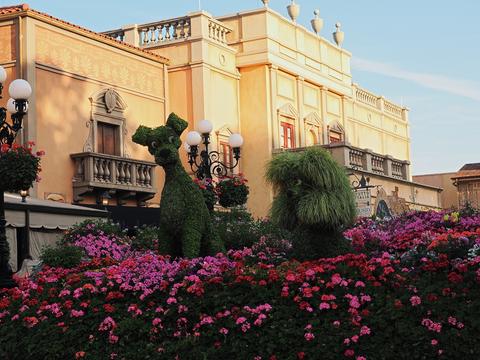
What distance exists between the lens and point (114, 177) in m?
24.8

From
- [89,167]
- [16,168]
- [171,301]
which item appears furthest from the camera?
[89,167]

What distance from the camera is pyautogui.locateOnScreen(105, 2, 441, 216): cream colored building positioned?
96.4 feet

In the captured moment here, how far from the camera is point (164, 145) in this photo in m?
11.4

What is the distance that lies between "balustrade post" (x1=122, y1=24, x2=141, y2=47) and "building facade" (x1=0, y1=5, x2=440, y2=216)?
36 mm

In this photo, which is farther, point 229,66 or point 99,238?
point 229,66

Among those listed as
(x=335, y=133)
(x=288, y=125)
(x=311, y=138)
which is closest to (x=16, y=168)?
(x=288, y=125)

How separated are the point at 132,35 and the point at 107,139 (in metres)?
5.79

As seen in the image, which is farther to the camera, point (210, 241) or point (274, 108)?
point (274, 108)

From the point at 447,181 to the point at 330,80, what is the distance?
52.9 feet

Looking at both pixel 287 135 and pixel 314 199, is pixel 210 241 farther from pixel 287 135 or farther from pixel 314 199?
pixel 287 135

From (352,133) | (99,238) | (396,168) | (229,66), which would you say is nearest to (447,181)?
(352,133)

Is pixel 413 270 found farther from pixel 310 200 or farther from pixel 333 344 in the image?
pixel 310 200

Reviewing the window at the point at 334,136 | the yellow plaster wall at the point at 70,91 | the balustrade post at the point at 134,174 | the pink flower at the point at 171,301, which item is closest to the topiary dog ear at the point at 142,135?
the pink flower at the point at 171,301

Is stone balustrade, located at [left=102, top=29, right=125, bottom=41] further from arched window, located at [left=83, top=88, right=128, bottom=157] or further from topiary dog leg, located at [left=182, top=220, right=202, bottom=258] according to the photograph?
topiary dog leg, located at [left=182, top=220, right=202, bottom=258]
